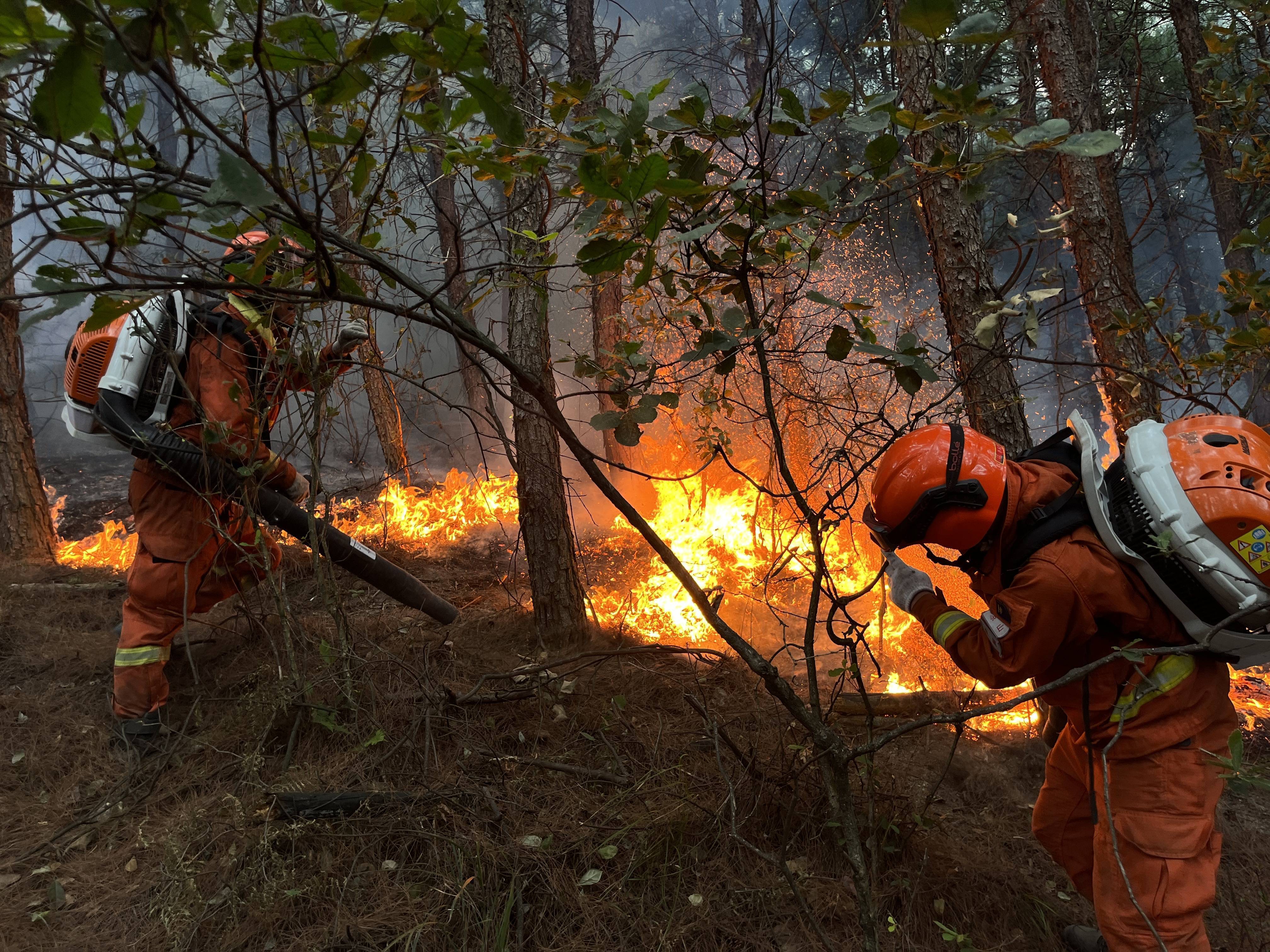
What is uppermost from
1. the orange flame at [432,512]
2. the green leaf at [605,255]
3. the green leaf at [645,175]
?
the green leaf at [645,175]

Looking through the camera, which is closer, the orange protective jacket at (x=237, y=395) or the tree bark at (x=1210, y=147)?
the orange protective jacket at (x=237, y=395)

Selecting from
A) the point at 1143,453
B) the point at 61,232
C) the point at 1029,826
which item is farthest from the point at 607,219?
the point at 1029,826

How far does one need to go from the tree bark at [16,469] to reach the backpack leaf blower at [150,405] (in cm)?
289

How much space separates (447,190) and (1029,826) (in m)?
11.4

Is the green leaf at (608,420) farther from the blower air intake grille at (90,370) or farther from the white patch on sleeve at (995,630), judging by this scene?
the blower air intake grille at (90,370)

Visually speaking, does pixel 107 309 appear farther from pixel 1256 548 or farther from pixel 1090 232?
pixel 1090 232

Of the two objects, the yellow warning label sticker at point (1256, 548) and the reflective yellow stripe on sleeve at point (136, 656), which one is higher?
the reflective yellow stripe on sleeve at point (136, 656)

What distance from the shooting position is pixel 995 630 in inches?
89.5

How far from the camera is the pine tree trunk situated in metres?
2.33

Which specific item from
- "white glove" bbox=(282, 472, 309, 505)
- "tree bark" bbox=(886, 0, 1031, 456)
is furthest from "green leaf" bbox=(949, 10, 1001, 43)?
"white glove" bbox=(282, 472, 309, 505)

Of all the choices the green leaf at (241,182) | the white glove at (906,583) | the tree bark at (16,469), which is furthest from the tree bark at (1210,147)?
the tree bark at (16,469)

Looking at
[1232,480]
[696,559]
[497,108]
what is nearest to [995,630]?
[1232,480]

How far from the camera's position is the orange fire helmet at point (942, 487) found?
7.61ft

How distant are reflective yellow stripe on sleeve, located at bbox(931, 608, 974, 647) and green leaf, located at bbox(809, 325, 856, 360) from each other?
1089 mm
